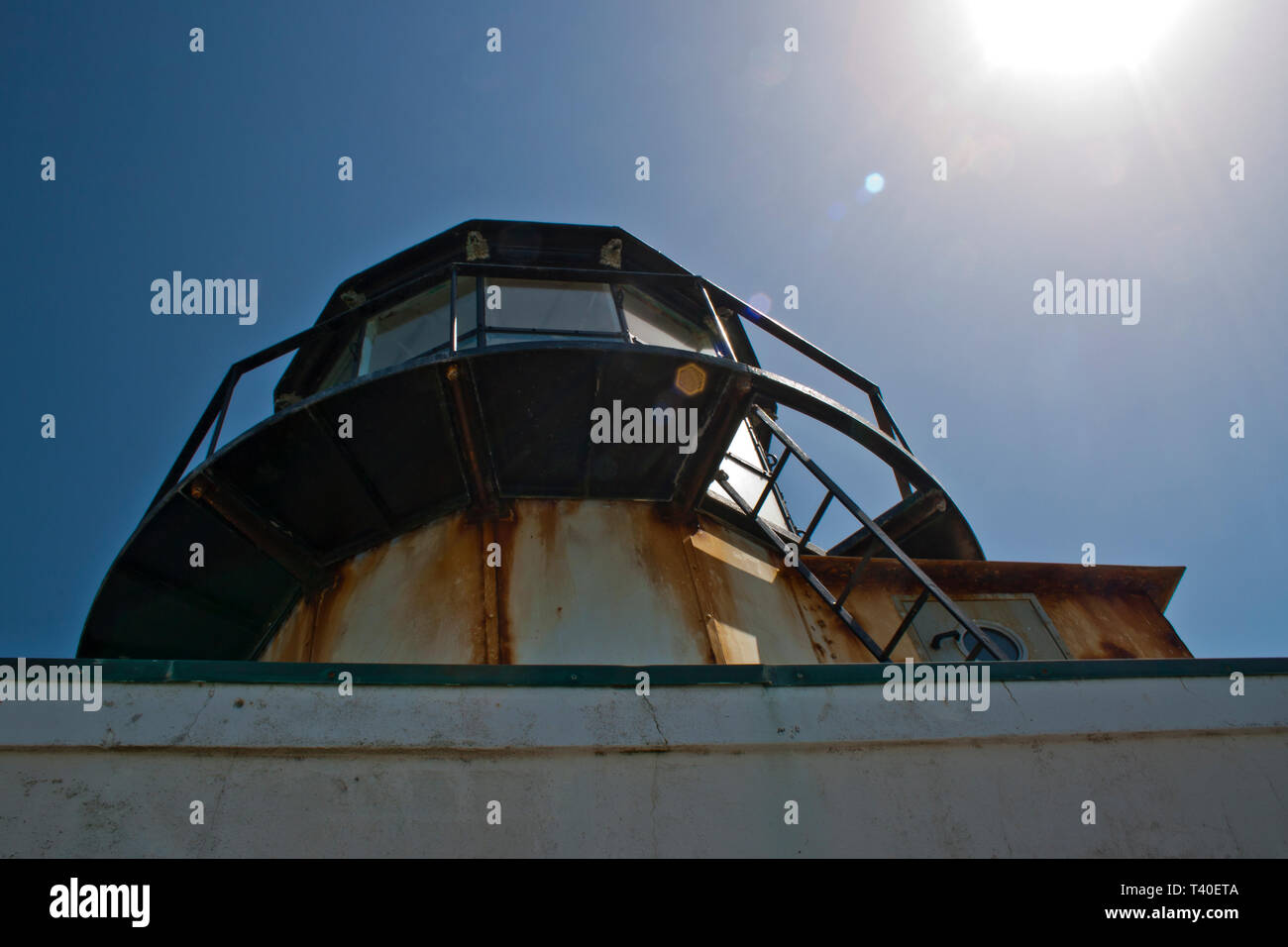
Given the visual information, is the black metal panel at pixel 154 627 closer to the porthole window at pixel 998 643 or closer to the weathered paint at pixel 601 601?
the weathered paint at pixel 601 601

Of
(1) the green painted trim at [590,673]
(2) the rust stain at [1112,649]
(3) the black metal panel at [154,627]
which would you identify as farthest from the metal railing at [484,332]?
(1) the green painted trim at [590,673]

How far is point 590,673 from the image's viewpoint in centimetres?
408

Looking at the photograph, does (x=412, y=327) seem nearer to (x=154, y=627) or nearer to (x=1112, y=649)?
(x=154, y=627)

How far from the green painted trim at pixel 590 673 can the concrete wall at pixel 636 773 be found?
0.16ft

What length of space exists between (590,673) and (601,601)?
226 cm

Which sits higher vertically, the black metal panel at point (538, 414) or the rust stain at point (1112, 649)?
the black metal panel at point (538, 414)

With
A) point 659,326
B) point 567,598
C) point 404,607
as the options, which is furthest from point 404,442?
point 659,326

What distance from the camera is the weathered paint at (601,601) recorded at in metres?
6.10

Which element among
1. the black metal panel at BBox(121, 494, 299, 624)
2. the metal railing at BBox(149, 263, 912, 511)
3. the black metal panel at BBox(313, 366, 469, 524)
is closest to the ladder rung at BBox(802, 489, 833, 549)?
the metal railing at BBox(149, 263, 912, 511)
